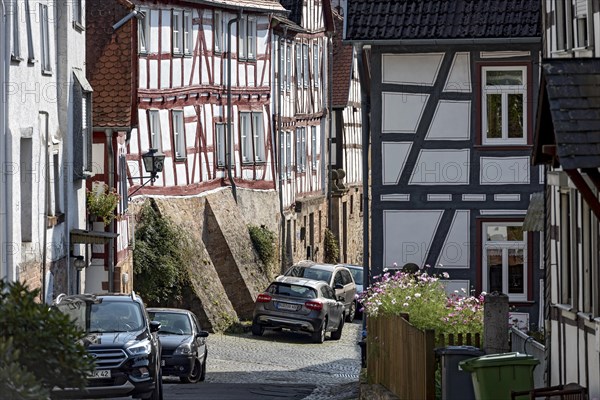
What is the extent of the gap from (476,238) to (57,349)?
15912 millimetres

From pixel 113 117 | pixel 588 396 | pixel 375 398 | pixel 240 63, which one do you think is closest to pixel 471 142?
pixel 375 398

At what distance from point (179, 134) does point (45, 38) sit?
13.8m

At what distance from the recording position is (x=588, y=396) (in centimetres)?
1377

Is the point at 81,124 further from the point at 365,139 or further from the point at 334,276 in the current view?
the point at 334,276

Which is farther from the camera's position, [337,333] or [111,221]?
[337,333]

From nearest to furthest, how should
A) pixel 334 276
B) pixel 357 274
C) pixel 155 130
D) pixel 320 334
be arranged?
1. pixel 320 334
2. pixel 155 130
3. pixel 334 276
4. pixel 357 274

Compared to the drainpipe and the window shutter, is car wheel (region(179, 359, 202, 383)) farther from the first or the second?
the window shutter

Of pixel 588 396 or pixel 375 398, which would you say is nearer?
pixel 588 396

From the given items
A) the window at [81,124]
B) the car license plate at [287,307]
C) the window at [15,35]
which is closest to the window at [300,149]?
the car license plate at [287,307]

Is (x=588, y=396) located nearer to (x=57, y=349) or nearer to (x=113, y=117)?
(x=57, y=349)

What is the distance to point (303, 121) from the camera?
2079 inches

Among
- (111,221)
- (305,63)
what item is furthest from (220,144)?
(111,221)

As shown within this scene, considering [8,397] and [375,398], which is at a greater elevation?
[8,397]

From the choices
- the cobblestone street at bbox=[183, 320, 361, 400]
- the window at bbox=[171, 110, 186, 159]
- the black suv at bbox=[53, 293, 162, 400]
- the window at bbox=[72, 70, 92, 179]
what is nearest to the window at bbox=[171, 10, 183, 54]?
the window at bbox=[171, 110, 186, 159]
